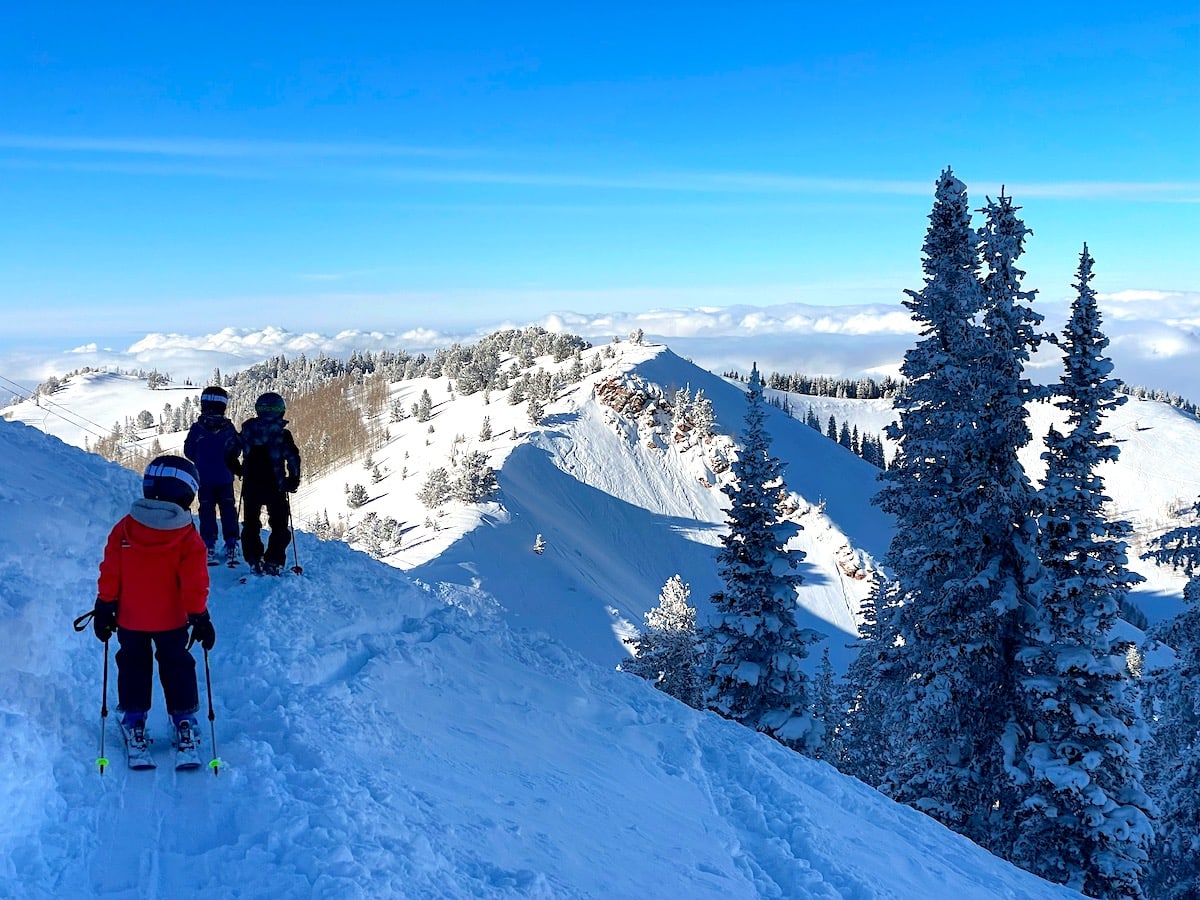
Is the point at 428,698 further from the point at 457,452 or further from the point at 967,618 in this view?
the point at 457,452

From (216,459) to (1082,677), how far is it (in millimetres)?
14854

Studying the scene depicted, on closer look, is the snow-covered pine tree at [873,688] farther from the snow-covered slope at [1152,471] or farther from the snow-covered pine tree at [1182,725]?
the snow-covered slope at [1152,471]

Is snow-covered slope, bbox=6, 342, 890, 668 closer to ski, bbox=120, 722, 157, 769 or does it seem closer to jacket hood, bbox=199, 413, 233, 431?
jacket hood, bbox=199, 413, 233, 431

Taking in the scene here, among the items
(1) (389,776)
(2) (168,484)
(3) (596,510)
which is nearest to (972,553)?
(1) (389,776)

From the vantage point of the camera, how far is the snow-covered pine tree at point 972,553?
46.1 ft

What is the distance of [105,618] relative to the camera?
573cm

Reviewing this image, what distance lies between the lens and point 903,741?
601 inches

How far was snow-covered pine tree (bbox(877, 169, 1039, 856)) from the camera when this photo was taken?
14055 millimetres

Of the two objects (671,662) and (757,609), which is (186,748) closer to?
(757,609)

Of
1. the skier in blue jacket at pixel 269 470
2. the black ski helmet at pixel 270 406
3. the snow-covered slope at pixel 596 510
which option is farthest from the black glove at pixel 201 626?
the snow-covered slope at pixel 596 510

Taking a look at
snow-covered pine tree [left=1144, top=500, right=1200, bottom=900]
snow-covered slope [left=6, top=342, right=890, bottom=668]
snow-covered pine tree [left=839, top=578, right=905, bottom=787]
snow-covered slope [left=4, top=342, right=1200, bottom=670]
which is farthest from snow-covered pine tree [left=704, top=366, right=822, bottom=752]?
snow-covered slope [left=6, top=342, right=890, bottom=668]

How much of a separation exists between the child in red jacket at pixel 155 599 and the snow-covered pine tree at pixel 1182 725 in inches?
655

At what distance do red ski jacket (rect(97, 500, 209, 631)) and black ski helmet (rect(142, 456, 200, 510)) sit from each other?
0.36 ft

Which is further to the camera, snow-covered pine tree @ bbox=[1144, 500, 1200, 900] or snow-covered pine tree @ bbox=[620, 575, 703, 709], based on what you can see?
snow-covered pine tree @ bbox=[620, 575, 703, 709]
